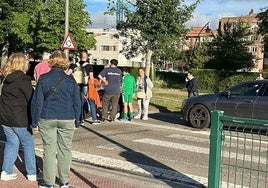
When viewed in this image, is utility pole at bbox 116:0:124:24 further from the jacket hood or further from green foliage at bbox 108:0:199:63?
the jacket hood

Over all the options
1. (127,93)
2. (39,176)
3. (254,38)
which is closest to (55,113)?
(39,176)

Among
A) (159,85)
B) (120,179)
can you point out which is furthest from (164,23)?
(120,179)

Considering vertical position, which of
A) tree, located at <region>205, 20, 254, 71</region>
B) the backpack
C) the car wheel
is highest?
tree, located at <region>205, 20, 254, 71</region>

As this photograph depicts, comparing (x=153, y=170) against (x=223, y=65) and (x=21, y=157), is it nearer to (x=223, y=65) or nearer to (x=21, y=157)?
(x=21, y=157)

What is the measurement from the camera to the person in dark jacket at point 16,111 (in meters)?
6.33

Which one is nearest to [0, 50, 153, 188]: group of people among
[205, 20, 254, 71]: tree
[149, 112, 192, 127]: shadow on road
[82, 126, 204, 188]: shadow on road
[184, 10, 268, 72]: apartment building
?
[82, 126, 204, 188]: shadow on road

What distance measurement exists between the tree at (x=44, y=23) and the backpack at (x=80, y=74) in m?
25.9

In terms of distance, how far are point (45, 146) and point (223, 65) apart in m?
36.1

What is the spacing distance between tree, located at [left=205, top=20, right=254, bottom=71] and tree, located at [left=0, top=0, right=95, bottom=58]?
11.5 meters

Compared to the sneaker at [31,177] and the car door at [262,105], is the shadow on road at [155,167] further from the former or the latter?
the car door at [262,105]

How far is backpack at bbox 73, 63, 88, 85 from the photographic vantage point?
12148 mm

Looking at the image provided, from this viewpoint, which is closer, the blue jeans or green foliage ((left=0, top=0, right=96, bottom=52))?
the blue jeans

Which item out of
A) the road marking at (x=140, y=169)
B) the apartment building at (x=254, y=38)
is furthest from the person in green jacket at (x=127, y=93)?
the apartment building at (x=254, y=38)

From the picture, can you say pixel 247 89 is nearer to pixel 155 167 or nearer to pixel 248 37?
pixel 155 167
